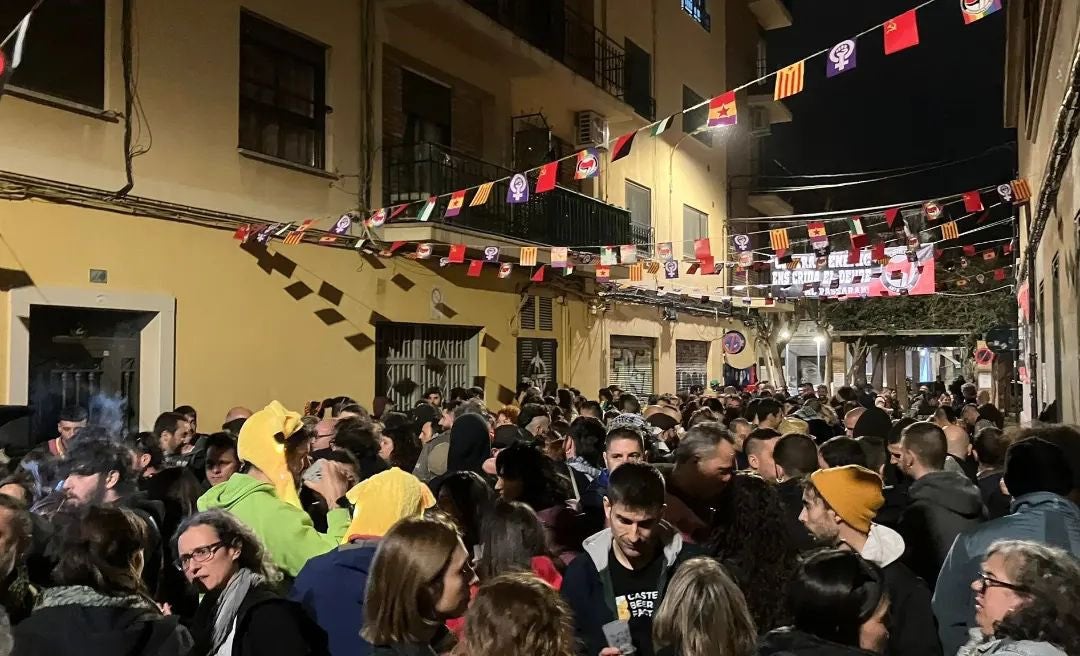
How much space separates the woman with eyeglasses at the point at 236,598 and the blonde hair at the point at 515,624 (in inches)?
29.8

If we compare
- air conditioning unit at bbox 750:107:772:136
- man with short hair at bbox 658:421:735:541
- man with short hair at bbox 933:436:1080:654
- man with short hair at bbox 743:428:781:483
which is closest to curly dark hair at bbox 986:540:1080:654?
A: man with short hair at bbox 933:436:1080:654

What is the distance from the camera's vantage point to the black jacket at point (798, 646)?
2643 millimetres

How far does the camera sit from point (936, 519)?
4707 mm

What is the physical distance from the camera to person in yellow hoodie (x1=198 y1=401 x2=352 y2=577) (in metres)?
4.03

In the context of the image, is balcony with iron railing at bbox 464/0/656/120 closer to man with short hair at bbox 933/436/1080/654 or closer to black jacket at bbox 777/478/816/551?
black jacket at bbox 777/478/816/551

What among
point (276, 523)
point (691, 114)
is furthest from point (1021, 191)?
point (276, 523)

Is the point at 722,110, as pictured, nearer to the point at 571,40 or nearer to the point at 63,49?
the point at 63,49

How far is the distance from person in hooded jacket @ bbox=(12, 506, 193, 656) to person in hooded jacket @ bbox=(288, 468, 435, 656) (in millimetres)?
491

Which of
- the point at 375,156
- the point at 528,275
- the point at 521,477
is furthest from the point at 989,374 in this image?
the point at 521,477

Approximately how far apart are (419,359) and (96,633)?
1158 cm

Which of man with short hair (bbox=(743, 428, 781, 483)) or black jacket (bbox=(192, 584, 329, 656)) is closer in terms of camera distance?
black jacket (bbox=(192, 584, 329, 656))

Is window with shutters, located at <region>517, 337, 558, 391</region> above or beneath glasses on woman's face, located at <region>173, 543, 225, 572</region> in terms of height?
above

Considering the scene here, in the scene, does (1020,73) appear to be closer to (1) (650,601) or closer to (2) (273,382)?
(2) (273,382)

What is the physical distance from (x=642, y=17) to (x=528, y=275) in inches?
344
